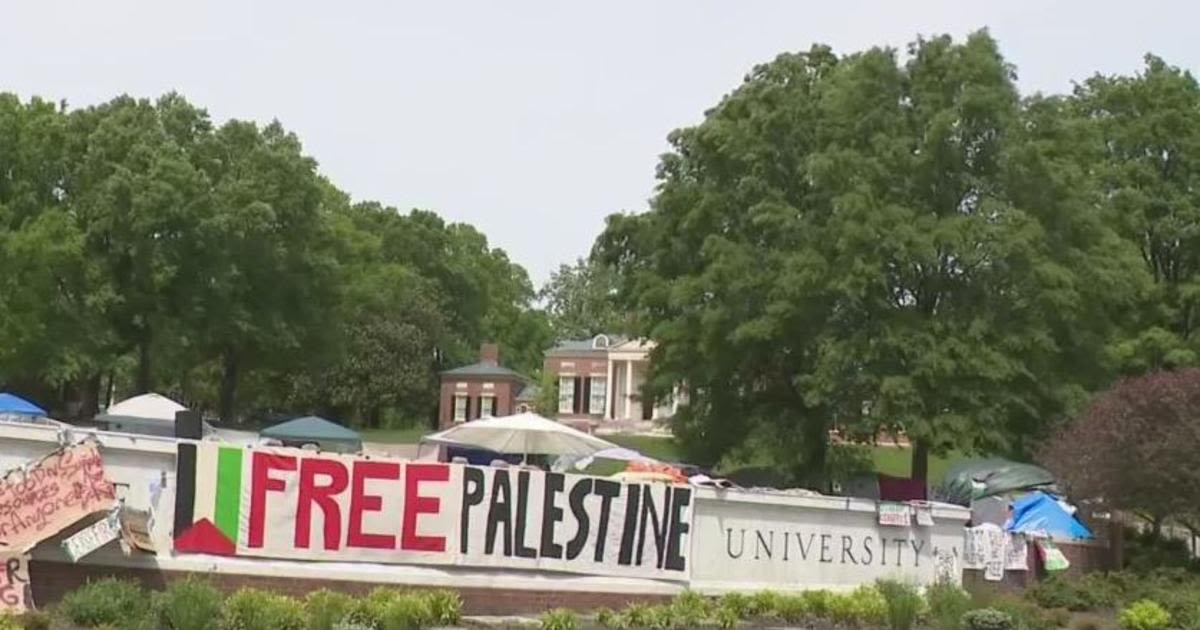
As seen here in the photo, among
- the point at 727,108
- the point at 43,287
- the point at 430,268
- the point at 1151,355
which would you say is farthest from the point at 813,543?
the point at 430,268

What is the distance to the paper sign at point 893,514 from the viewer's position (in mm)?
21431

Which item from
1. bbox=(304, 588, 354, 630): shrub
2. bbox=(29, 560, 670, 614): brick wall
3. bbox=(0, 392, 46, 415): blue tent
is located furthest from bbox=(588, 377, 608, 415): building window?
bbox=(304, 588, 354, 630): shrub

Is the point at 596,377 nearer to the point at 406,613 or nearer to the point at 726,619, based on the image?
the point at 726,619

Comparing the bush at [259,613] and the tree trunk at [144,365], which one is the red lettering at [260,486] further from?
the tree trunk at [144,365]

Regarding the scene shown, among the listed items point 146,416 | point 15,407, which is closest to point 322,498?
point 15,407

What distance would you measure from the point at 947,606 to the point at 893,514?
3.41 meters

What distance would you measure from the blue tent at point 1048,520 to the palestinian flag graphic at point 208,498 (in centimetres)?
1482

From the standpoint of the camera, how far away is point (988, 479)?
1271 inches

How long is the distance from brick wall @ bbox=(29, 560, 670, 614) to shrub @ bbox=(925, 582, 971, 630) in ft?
10.9

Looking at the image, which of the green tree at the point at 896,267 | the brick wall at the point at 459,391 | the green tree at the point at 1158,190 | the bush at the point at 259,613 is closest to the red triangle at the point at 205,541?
the bush at the point at 259,613

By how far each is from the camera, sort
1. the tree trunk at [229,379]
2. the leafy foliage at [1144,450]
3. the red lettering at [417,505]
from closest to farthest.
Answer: the red lettering at [417,505], the leafy foliage at [1144,450], the tree trunk at [229,379]

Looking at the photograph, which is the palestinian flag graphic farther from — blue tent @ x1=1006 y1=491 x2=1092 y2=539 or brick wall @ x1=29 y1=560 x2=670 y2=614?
blue tent @ x1=1006 y1=491 x2=1092 y2=539

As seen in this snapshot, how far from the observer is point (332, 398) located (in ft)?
289

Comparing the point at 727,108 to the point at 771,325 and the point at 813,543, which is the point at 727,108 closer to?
the point at 771,325
